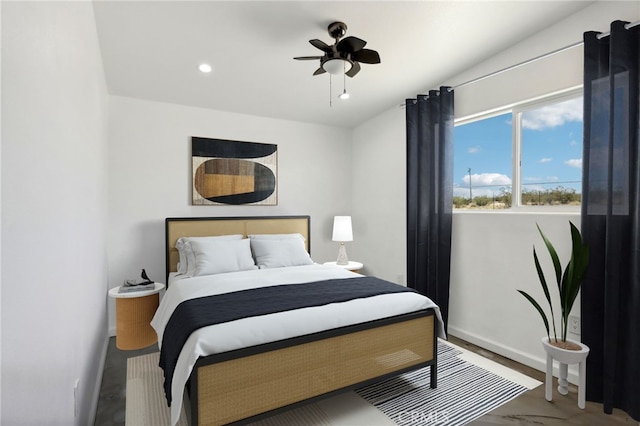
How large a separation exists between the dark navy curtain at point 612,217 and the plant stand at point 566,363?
0.45 feet

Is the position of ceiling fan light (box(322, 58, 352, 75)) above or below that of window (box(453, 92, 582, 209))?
above

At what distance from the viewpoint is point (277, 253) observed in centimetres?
347

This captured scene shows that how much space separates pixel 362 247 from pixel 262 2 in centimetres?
325

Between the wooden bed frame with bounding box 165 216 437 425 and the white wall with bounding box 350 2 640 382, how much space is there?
961mm

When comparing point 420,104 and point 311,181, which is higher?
point 420,104

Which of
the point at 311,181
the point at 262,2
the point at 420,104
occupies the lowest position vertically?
the point at 311,181

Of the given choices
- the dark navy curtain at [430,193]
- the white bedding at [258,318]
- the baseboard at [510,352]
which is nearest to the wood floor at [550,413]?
the baseboard at [510,352]

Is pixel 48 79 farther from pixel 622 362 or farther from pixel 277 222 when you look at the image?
pixel 622 362

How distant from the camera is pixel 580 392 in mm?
2129

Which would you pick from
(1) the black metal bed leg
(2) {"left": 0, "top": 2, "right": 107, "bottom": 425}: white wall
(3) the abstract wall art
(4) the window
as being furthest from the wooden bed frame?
(3) the abstract wall art

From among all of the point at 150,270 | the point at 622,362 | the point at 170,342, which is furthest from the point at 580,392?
the point at 150,270

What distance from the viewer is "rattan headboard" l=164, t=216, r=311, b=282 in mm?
3611

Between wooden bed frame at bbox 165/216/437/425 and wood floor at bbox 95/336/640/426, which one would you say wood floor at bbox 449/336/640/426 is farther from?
wooden bed frame at bbox 165/216/437/425

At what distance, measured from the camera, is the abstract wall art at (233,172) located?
12.6 feet
